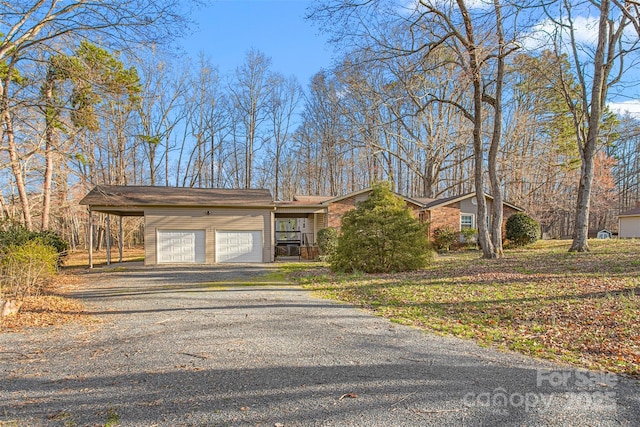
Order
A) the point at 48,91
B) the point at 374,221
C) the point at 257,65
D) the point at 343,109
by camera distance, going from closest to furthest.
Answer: the point at 48,91
the point at 374,221
the point at 343,109
the point at 257,65

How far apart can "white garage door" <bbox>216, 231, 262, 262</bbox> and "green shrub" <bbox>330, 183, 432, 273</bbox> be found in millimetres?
6635

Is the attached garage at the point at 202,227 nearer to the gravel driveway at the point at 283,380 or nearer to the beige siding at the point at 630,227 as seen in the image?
the gravel driveway at the point at 283,380

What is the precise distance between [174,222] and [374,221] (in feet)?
32.6

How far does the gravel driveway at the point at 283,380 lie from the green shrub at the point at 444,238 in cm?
1588

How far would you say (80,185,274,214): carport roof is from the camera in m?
16.4

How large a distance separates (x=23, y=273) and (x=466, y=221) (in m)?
20.4

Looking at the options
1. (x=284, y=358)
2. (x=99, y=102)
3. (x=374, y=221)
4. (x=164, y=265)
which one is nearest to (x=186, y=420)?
(x=284, y=358)

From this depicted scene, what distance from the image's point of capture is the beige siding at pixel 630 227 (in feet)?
84.4

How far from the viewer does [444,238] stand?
2094cm

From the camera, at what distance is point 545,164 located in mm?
27547

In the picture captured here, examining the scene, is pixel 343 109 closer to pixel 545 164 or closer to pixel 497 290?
pixel 545 164

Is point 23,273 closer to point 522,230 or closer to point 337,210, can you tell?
point 337,210

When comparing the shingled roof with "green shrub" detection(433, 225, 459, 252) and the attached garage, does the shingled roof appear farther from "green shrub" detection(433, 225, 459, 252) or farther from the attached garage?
"green shrub" detection(433, 225, 459, 252)

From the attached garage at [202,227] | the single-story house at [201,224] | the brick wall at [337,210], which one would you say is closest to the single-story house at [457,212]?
the brick wall at [337,210]
